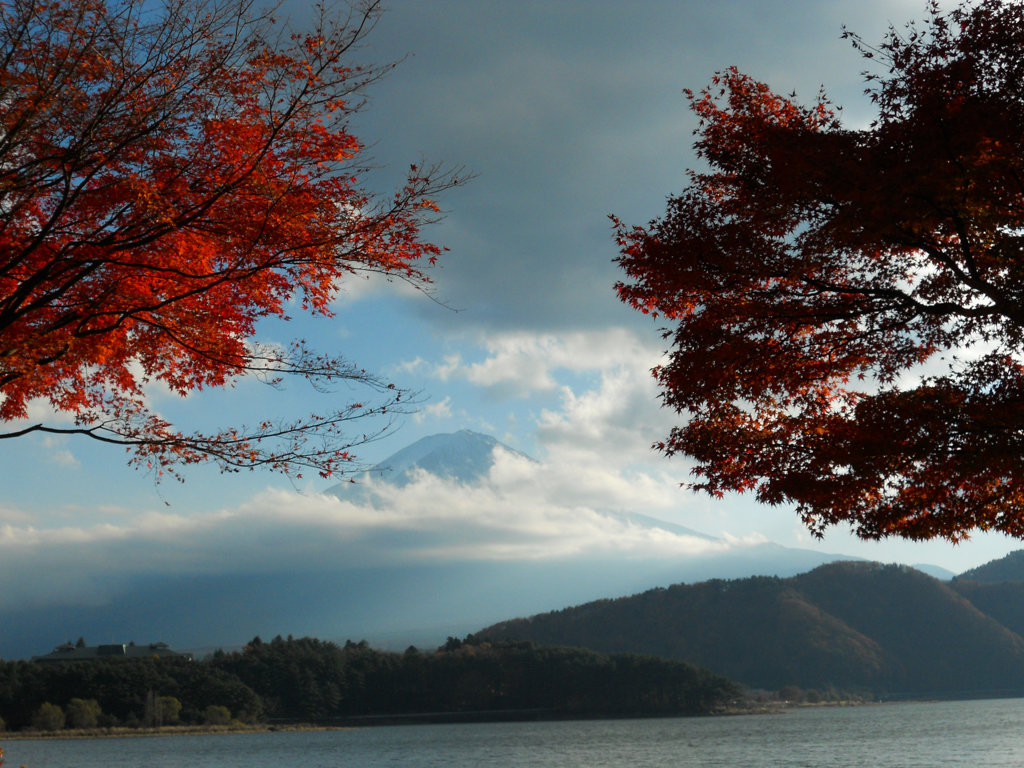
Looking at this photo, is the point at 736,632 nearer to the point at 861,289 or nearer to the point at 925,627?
the point at 925,627

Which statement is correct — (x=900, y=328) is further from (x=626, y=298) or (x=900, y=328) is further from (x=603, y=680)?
(x=603, y=680)

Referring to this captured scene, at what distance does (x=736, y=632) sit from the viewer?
120 metres

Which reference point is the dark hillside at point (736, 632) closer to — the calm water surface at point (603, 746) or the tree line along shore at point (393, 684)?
the calm water surface at point (603, 746)

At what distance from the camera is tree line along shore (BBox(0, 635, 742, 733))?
7575 cm

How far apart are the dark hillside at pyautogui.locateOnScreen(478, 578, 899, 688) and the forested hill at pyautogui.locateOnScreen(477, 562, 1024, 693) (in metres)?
0.17

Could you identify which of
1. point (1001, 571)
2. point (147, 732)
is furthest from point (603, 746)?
point (1001, 571)

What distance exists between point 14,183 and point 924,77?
7.63m

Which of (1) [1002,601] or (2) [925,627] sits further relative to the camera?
(1) [1002,601]

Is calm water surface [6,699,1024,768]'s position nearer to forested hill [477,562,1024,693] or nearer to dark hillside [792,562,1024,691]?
forested hill [477,562,1024,693]

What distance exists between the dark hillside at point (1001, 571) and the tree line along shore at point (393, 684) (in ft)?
305

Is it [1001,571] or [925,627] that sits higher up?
[1001,571]

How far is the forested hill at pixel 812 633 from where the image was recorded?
118m

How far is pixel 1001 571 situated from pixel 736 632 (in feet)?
237

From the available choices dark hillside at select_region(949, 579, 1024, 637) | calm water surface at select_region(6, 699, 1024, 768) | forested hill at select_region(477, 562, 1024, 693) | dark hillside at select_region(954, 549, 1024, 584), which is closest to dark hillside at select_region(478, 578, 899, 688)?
forested hill at select_region(477, 562, 1024, 693)
